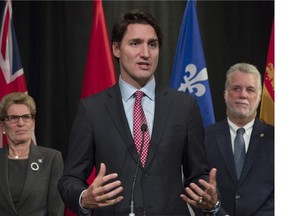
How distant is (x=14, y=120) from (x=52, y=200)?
0.58 m

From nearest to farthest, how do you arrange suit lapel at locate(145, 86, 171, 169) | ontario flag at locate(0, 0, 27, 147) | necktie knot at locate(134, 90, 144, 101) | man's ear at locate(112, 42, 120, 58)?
suit lapel at locate(145, 86, 171, 169) → necktie knot at locate(134, 90, 144, 101) → man's ear at locate(112, 42, 120, 58) → ontario flag at locate(0, 0, 27, 147)

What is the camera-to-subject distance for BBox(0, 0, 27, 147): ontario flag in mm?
4438

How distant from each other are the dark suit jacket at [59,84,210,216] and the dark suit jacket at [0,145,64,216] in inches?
50.6

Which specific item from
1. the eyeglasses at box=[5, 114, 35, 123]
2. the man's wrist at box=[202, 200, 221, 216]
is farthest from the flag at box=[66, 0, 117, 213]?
the man's wrist at box=[202, 200, 221, 216]

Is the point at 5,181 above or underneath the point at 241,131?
underneath

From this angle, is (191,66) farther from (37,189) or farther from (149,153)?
(149,153)

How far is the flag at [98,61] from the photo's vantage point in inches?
177

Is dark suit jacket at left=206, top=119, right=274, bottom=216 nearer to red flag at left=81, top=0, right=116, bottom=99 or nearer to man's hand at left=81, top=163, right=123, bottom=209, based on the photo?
red flag at left=81, top=0, right=116, bottom=99

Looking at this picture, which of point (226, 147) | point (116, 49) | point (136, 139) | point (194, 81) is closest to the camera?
point (136, 139)

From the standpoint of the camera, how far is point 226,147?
11.4ft

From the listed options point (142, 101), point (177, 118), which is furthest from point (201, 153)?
point (142, 101)

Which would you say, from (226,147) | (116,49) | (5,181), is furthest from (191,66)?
(116,49)

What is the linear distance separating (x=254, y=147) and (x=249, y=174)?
0.59 feet

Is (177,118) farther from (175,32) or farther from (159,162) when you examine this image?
(175,32)
